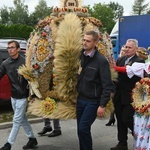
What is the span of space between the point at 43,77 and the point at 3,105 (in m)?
3.63

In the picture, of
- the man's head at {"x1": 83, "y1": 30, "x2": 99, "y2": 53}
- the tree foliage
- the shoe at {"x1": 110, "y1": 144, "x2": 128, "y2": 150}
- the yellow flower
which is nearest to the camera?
the man's head at {"x1": 83, "y1": 30, "x2": 99, "y2": 53}

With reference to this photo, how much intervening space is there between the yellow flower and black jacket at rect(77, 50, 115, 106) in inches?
19.9

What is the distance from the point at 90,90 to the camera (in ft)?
15.2

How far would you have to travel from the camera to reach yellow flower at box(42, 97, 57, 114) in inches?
195

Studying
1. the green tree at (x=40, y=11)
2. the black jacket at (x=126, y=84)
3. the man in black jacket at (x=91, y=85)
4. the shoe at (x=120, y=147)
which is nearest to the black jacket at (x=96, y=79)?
the man in black jacket at (x=91, y=85)

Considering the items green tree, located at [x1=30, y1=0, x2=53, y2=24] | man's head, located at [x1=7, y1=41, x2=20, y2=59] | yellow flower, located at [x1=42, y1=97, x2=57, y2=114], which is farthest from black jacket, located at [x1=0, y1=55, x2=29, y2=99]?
green tree, located at [x1=30, y1=0, x2=53, y2=24]

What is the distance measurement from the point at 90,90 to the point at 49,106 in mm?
703

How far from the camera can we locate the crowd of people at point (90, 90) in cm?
456

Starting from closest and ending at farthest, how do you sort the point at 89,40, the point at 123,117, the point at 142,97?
the point at 89,40 → the point at 142,97 → the point at 123,117

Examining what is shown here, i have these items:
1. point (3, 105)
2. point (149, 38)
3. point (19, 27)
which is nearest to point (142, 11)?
point (19, 27)

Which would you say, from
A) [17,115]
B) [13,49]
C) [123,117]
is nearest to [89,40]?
[13,49]

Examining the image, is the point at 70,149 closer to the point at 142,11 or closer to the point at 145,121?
the point at 145,121

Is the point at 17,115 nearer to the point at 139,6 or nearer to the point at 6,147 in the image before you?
the point at 6,147

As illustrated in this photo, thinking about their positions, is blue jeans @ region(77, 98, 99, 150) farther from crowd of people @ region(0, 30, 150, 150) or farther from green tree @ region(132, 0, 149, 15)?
green tree @ region(132, 0, 149, 15)
